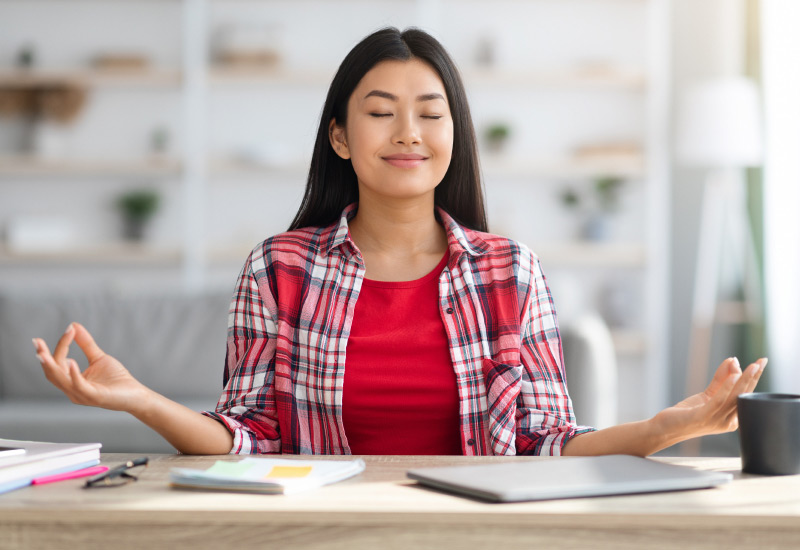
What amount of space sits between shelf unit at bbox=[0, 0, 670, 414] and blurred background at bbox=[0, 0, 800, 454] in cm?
1

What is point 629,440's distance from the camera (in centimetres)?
122

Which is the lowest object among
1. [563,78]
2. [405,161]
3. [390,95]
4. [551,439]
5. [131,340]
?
[551,439]

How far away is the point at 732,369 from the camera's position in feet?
3.83

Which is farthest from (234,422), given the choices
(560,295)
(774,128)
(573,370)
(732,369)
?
(774,128)

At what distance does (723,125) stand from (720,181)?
0.35 metres

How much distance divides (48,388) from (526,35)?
326 cm

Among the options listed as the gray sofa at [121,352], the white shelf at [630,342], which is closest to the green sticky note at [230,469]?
the gray sofa at [121,352]

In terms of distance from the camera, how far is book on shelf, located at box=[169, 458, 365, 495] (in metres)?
0.97

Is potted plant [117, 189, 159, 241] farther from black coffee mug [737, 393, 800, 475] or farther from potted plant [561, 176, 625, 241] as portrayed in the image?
black coffee mug [737, 393, 800, 475]

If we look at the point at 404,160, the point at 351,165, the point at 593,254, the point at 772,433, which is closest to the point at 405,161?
the point at 404,160

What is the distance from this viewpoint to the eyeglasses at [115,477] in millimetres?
997

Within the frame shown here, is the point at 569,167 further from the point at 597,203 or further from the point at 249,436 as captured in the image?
the point at 249,436

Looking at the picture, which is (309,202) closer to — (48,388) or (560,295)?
(48,388)

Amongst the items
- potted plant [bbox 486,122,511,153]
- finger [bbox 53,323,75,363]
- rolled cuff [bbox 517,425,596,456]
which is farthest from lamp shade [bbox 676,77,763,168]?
finger [bbox 53,323,75,363]
